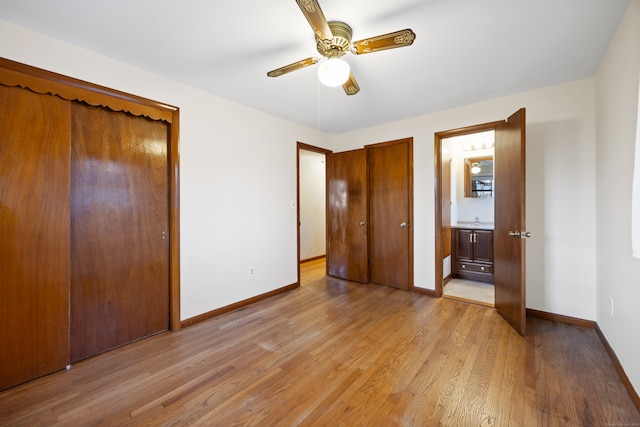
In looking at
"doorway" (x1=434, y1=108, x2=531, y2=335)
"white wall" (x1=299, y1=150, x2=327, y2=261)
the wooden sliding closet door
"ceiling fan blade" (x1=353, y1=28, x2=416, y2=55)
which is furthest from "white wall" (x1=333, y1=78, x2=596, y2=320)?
the wooden sliding closet door

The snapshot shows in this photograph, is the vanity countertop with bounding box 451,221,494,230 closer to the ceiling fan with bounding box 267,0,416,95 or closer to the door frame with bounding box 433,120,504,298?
the door frame with bounding box 433,120,504,298

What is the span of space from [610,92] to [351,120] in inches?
97.3

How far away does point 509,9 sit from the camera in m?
1.55

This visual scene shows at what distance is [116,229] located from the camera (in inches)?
83.9

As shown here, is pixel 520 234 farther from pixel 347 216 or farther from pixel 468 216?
pixel 468 216

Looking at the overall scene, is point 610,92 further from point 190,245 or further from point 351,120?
point 190,245

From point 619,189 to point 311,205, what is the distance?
15.0 feet

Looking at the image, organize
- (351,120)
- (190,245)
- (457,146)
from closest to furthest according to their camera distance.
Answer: (190,245)
(351,120)
(457,146)

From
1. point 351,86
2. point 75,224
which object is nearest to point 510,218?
point 351,86

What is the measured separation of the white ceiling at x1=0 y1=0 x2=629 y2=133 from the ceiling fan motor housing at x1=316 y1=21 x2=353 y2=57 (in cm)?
4

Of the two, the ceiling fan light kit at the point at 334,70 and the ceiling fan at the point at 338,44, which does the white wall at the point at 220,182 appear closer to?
the ceiling fan at the point at 338,44

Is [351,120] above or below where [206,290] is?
above

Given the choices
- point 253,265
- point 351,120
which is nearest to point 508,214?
point 351,120

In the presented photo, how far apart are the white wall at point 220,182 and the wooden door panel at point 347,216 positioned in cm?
90
